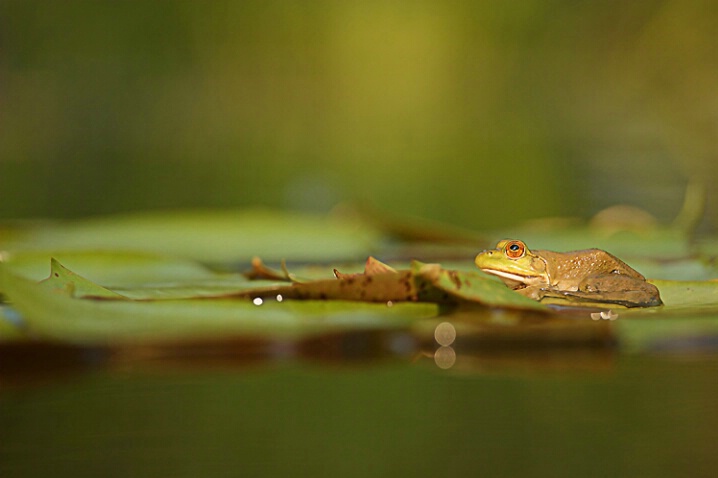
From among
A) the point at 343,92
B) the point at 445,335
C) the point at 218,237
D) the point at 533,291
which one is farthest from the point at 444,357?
the point at 343,92

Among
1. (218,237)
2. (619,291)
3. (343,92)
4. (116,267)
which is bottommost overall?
(619,291)

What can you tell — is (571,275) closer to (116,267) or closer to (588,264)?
(588,264)

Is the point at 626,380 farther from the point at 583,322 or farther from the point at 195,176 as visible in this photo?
the point at 195,176

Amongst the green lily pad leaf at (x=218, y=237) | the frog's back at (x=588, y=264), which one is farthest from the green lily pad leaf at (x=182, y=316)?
the green lily pad leaf at (x=218, y=237)

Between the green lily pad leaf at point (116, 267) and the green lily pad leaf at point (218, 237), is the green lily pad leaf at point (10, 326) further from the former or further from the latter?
the green lily pad leaf at point (218, 237)

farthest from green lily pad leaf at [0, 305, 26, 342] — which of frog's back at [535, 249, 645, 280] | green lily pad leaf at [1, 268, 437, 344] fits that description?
frog's back at [535, 249, 645, 280]
